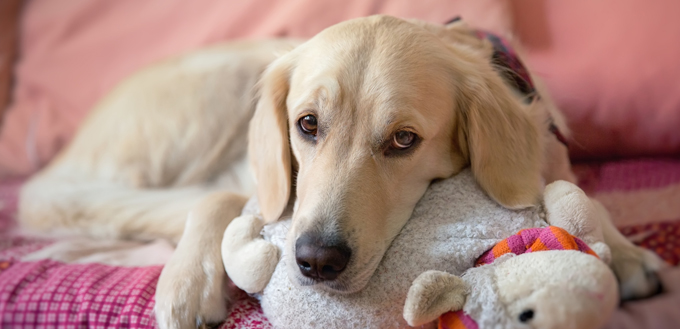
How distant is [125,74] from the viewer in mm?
2766

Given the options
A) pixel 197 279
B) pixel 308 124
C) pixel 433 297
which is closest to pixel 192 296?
pixel 197 279

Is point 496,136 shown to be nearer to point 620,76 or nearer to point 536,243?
point 536,243

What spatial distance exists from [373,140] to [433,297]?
43 cm

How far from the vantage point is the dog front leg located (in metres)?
1.18

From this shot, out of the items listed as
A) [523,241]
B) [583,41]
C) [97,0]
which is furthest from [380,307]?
[97,0]

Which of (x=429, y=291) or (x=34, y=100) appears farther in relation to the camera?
(x=34, y=100)

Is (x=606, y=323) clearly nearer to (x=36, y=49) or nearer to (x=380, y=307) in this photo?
(x=380, y=307)

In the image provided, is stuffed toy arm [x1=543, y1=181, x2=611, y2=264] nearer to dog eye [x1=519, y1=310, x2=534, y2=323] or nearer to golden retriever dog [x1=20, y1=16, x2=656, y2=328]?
golden retriever dog [x1=20, y1=16, x2=656, y2=328]

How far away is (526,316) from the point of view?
0.77m

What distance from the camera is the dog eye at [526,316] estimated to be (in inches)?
30.0

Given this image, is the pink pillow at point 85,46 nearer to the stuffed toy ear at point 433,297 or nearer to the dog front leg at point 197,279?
the dog front leg at point 197,279

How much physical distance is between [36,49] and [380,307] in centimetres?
294

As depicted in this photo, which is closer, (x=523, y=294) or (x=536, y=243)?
(x=523, y=294)

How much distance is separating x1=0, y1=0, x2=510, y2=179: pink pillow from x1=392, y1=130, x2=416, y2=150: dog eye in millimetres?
1508
